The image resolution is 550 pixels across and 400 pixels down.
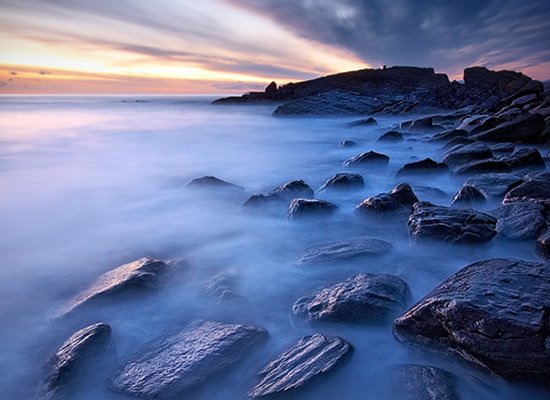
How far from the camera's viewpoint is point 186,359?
7.97ft

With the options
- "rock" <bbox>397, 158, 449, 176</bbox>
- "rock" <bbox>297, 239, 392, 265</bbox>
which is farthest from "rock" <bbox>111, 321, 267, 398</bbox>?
"rock" <bbox>397, 158, 449, 176</bbox>

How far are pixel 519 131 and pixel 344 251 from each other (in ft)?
31.5

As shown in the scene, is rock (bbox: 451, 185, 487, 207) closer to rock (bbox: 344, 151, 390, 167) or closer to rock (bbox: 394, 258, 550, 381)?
rock (bbox: 394, 258, 550, 381)

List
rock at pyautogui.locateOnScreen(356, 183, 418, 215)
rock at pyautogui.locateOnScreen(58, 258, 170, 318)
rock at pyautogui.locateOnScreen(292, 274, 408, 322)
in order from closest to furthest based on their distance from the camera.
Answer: rock at pyautogui.locateOnScreen(292, 274, 408, 322) < rock at pyautogui.locateOnScreen(58, 258, 170, 318) < rock at pyautogui.locateOnScreen(356, 183, 418, 215)

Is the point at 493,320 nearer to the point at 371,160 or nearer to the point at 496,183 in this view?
the point at 496,183

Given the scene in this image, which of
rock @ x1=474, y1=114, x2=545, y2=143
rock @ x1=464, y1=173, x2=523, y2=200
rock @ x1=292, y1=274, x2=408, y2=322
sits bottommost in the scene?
rock @ x1=292, y1=274, x2=408, y2=322

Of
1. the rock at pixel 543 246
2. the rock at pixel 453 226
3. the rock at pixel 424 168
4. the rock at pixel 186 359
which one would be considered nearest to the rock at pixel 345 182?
the rock at pixel 424 168

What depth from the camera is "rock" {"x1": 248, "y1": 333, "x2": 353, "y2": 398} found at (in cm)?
223

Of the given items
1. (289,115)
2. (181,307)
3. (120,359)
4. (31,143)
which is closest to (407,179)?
(181,307)

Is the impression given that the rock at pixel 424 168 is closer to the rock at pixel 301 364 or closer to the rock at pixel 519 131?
the rock at pixel 519 131

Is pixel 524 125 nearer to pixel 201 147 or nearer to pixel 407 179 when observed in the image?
pixel 407 179

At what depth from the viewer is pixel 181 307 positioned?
3.24 m

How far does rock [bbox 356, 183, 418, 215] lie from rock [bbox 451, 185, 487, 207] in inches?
31.8

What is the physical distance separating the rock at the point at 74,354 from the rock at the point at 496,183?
5.57 metres
